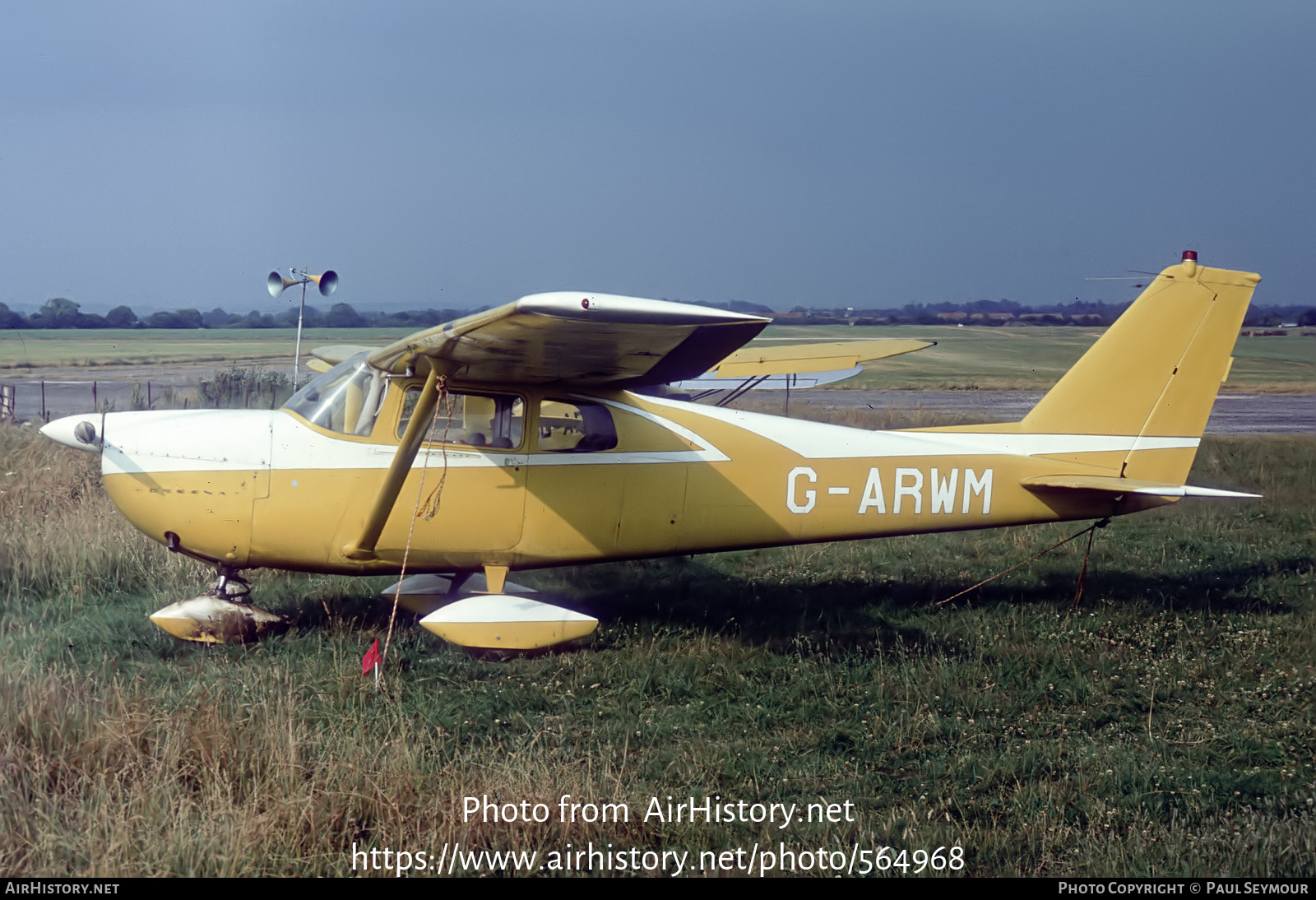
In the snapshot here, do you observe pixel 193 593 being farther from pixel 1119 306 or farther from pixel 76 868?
pixel 1119 306

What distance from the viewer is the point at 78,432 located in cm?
598

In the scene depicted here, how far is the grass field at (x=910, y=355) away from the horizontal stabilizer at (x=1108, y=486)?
5.63 ft

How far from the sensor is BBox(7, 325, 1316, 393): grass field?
14547 millimetres

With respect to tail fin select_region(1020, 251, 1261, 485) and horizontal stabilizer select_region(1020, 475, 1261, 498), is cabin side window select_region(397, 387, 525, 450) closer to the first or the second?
horizontal stabilizer select_region(1020, 475, 1261, 498)

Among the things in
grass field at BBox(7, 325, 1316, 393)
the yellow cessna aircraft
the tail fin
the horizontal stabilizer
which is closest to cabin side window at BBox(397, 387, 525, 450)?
the yellow cessna aircraft

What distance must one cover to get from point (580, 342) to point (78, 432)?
3492mm

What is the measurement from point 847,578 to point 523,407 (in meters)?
3.64

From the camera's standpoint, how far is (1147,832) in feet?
12.6

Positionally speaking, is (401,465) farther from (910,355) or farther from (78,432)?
(910,355)

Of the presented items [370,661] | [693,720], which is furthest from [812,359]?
[370,661]

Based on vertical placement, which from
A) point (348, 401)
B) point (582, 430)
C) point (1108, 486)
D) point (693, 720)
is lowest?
point (693, 720)

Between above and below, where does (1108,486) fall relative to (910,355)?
below

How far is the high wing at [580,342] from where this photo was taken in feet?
14.1
